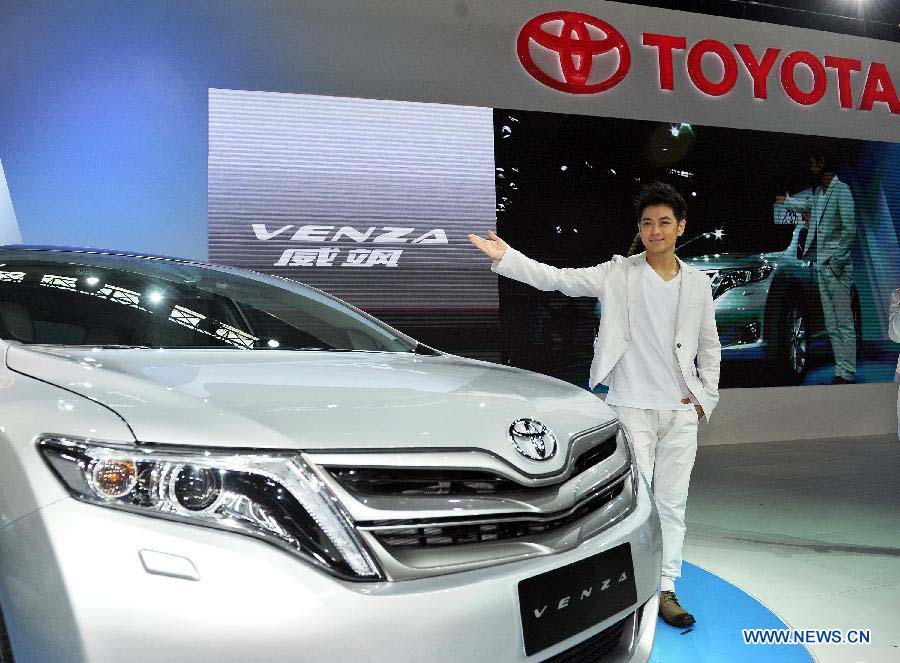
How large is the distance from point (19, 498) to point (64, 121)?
5.22 meters

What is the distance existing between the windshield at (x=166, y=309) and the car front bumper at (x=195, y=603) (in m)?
0.69

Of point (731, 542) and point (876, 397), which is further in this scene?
point (876, 397)

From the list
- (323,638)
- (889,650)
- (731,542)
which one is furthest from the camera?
(731,542)

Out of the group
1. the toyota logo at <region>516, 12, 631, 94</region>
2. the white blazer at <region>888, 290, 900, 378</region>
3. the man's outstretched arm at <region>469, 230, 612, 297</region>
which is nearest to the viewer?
the man's outstretched arm at <region>469, 230, 612, 297</region>

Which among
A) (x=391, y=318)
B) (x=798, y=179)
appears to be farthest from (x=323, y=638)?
(x=798, y=179)

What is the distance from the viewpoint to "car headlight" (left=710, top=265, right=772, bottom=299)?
23.6 feet

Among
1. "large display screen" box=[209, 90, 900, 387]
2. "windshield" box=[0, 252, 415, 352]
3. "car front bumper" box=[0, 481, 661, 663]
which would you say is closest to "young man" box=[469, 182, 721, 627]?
"windshield" box=[0, 252, 415, 352]

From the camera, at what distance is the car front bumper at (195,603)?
102 cm

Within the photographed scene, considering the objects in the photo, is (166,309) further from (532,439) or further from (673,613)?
(673,613)

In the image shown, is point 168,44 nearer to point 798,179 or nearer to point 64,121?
→ point 64,121

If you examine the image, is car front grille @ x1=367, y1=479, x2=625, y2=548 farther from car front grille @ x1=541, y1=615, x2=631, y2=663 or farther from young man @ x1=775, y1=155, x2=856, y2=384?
young man @ x1=775, y1=155, x2=856, y2=384

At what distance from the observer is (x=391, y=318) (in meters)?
6.29

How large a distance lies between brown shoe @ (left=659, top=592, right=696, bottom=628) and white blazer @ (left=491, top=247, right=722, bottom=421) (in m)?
0.60

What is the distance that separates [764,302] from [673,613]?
5.59 meters
